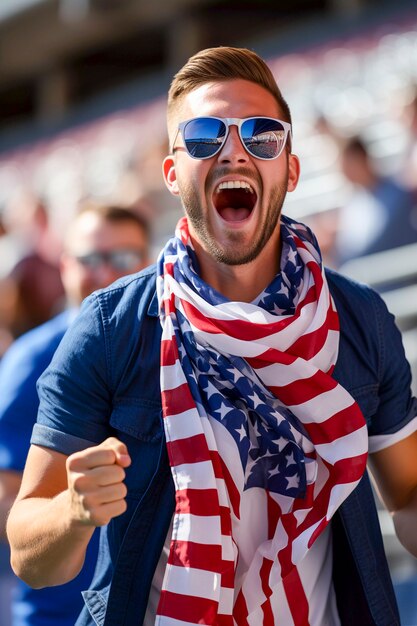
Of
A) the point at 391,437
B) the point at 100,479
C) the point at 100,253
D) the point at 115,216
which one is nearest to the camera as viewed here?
the point at 100,479

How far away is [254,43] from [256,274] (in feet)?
47.4

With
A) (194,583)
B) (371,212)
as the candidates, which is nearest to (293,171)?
(194,583)

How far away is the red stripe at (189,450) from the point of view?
6.93ft

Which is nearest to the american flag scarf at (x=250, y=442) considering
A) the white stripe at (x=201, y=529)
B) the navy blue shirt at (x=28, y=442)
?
the white stripe at (x=201, y=529)

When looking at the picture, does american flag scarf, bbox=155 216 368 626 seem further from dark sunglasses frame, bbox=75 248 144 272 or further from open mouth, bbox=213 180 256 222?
dark sunglasses frame, bbox=75 248 144 272

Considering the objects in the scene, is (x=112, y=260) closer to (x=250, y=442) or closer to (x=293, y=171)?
(x=293, y=171)

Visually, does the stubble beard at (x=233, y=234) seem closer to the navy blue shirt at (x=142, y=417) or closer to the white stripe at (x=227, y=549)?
the navy blue shirt at (x=142, y=417)

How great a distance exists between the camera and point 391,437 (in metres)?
2.32

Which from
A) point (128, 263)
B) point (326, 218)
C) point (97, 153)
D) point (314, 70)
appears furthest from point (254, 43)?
point (128, 263)

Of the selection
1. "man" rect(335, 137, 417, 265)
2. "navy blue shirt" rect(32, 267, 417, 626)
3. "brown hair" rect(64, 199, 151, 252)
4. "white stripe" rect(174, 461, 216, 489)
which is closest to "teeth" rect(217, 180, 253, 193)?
"navy blue shirt" rect(32, 267, 417, 626)

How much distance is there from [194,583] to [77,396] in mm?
444

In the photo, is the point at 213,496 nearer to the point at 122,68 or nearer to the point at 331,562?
the point at 331,562

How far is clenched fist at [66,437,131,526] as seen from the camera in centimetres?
182

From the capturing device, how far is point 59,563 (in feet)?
6.59
